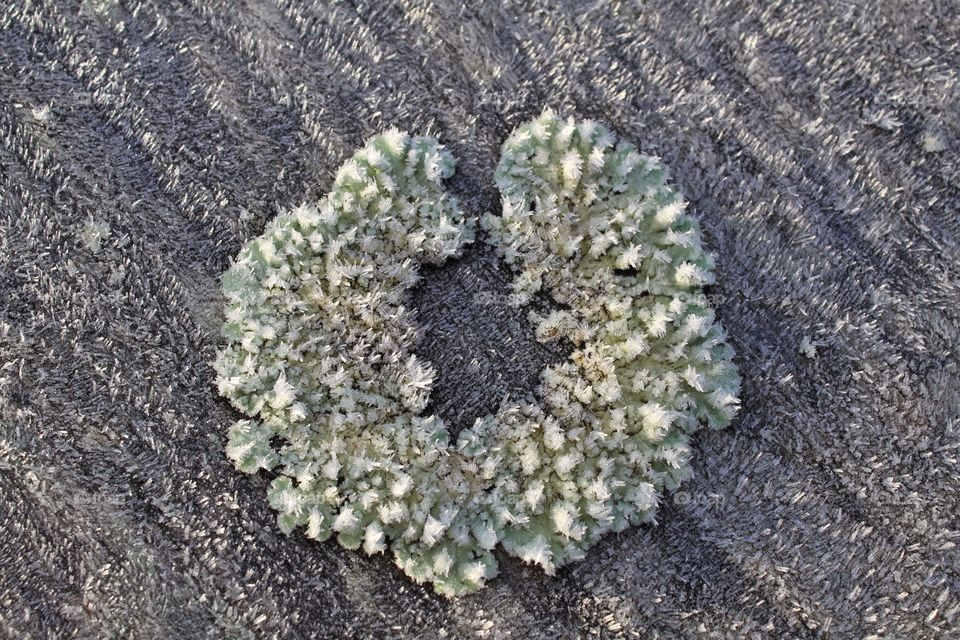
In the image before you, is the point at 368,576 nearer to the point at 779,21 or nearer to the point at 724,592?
the point at 724,592

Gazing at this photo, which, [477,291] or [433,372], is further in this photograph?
[477,291]

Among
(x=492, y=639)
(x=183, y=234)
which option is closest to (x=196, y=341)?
(x=183, y=234)

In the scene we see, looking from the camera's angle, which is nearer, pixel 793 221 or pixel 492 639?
pixel 492 639
